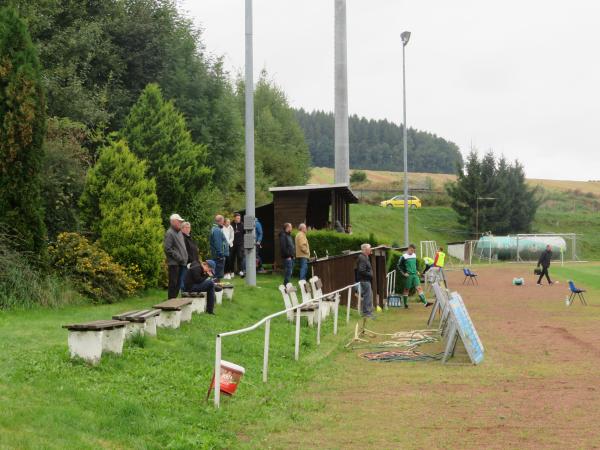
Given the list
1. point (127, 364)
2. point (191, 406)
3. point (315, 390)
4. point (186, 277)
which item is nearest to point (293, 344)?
point (186, 277)

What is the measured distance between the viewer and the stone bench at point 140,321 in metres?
11.9

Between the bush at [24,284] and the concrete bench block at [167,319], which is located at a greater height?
the bush at [24,284]

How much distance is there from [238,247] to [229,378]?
16599mm

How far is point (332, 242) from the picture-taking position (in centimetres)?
2925

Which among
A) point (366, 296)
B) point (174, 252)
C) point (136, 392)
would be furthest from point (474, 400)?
point (366, 296)

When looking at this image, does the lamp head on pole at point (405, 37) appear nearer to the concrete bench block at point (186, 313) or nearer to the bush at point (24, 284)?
the bush at point (24, 284)

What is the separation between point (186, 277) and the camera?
16.4m

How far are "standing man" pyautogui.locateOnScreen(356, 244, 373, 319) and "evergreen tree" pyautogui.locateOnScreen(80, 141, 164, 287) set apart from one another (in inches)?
187

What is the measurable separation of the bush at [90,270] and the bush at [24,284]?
100 cm

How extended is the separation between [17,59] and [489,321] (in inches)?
465

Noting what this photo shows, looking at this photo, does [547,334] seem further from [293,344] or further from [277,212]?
[277,212]

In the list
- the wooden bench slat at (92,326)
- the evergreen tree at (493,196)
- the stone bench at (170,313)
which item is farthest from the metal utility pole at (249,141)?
the evergreen tree at (493,196)

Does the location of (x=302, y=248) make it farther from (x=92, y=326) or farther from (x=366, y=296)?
(x=92, y=326)

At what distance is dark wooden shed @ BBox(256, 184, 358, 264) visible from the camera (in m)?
30.9
